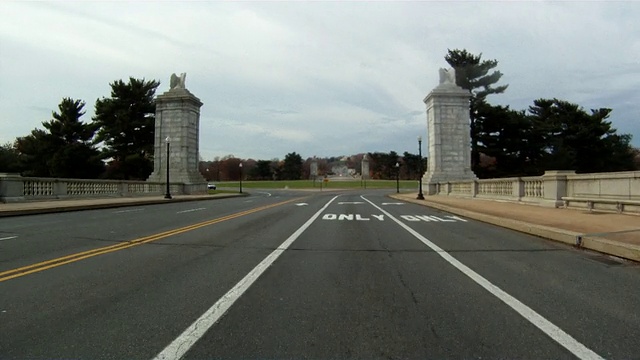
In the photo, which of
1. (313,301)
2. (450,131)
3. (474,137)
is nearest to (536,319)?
(313,301)

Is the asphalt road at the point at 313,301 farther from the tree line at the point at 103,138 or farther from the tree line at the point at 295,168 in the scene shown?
the tree line at the point at 295,168

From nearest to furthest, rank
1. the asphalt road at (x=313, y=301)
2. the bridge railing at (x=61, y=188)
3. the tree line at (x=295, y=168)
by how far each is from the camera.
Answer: the asphalt road at (x=313, y=301) → the bridge railing at (x=61, y=188) → the tree line at (x=295, y=168)

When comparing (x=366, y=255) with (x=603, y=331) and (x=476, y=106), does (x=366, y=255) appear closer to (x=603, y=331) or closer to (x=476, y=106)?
(x=603, y=331)

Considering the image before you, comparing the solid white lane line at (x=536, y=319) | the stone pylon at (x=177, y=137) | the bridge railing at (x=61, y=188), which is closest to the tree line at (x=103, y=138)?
the stone pylon at (x=177, y=137)

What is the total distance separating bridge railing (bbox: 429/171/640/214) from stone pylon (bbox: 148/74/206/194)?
32.5 m

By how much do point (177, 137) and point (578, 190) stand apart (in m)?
39.6

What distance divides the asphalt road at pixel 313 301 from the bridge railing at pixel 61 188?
15807mm

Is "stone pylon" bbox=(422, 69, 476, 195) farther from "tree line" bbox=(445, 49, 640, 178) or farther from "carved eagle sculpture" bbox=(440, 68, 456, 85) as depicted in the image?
"tree line" bbox=(445, 49, 640, 178)

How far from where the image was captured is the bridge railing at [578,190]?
14631 millimetres

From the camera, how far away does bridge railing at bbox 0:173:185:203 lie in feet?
73.8

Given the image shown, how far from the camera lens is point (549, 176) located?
1902 centimetres

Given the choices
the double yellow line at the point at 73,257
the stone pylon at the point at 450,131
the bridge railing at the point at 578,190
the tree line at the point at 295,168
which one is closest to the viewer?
the double yellow line at the point at 73,257

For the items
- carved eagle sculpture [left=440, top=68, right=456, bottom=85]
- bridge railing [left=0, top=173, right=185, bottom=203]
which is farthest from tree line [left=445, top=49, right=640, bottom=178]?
bridge railing [left=0, top=173, right=185, bottom=203]

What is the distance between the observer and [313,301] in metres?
5.26
